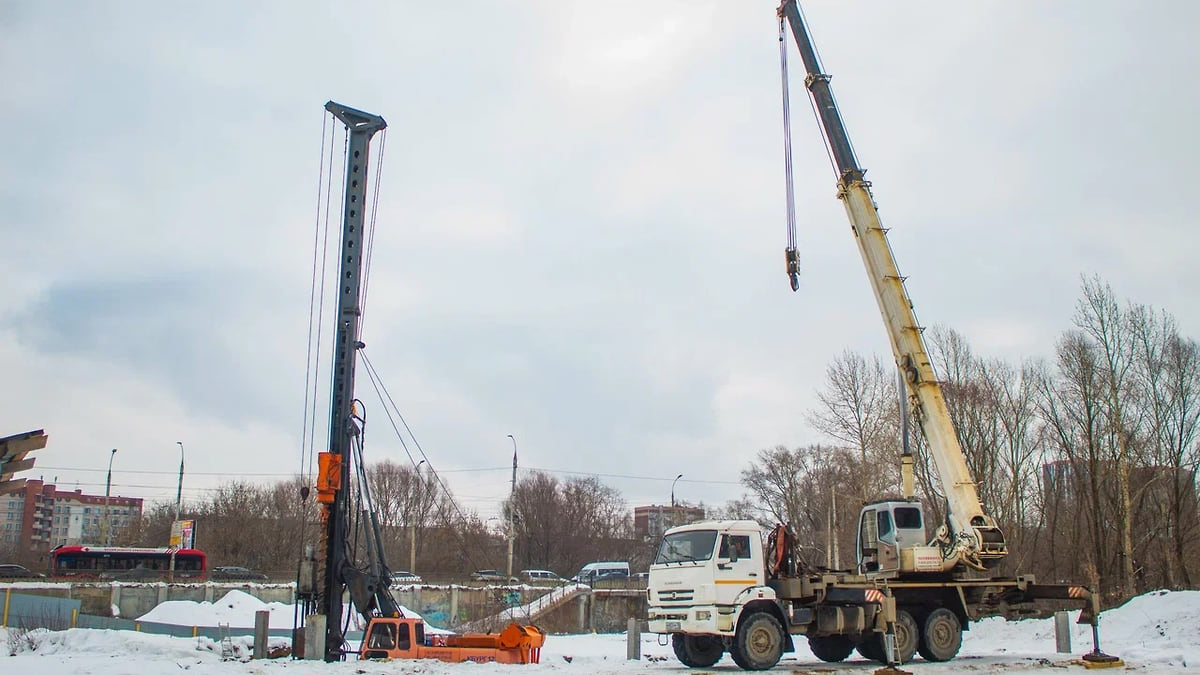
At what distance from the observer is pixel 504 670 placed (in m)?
13.6

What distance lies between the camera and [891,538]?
1934cm

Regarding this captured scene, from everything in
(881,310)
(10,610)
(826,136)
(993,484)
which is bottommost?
(10,610)

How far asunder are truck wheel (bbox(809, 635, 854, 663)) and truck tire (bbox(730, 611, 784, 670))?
9.67 feet

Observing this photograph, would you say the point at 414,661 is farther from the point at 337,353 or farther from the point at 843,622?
the point at 843,622

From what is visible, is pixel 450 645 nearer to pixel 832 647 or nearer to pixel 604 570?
pixel 832 647

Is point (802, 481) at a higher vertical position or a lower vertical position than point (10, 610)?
higher

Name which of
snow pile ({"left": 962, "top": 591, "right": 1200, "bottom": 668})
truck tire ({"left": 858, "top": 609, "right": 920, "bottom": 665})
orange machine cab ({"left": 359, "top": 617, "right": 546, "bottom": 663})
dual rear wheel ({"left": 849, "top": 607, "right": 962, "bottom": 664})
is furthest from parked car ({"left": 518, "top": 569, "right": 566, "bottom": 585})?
orange machine cab ({"left": 359, "top": 617, "right": 546, "bottom": 663})

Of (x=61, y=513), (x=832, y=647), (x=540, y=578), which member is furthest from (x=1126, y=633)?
(x=61, y=513)

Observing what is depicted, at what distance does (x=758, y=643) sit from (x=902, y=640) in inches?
143

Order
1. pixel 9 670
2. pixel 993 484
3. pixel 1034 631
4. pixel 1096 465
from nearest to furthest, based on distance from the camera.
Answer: pixel 9 670 < pixel 1034 631 < pixel 1096 465 < pixel 993 484

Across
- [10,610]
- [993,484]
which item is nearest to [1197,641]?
[993,484]

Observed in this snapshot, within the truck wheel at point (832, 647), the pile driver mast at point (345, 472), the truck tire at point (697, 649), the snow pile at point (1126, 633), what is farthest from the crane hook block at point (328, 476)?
the snow pile at point (1126, 633)

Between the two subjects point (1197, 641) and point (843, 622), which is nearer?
point (843, 622)

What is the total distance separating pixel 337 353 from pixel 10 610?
1838 centimetres
